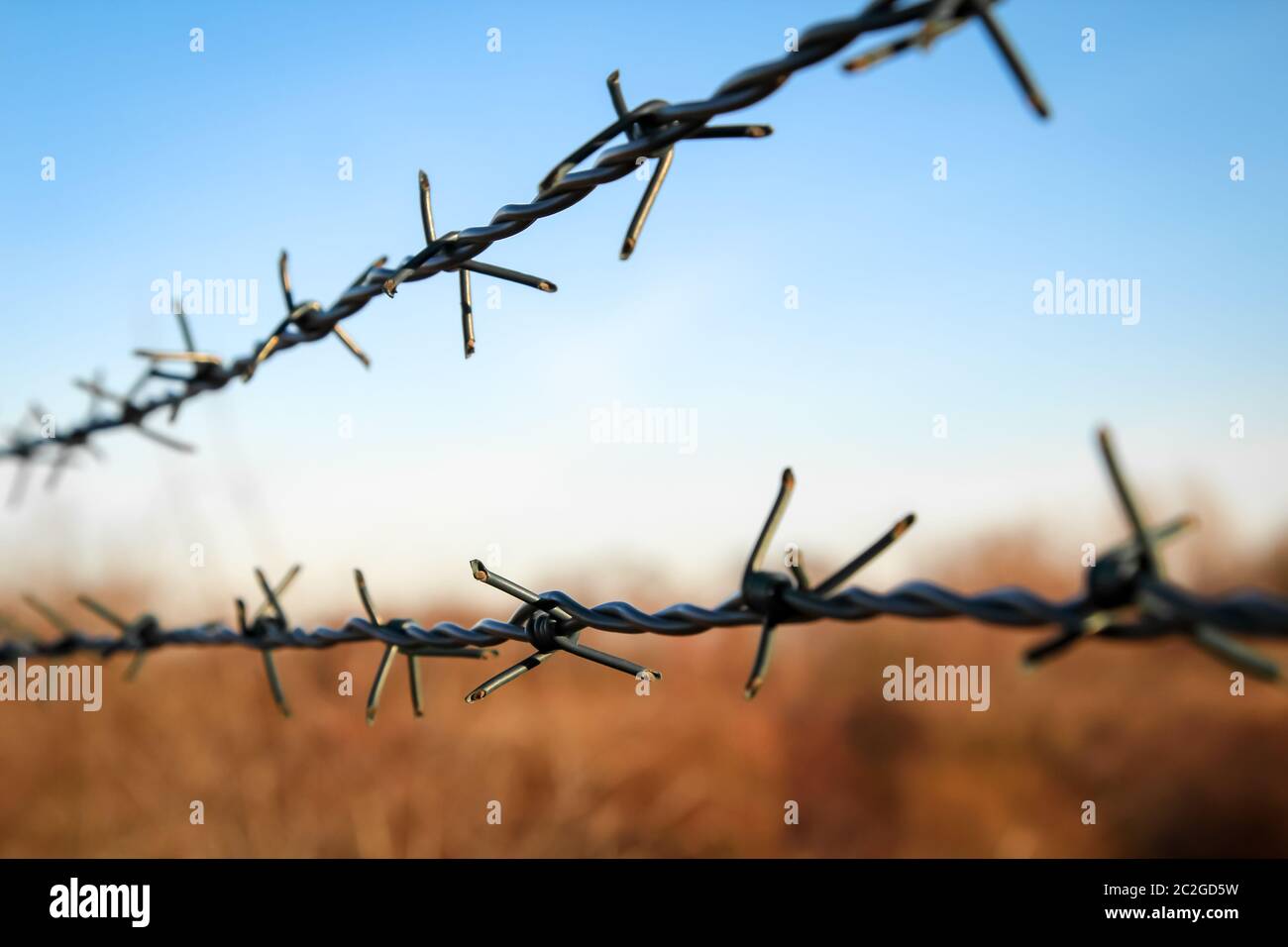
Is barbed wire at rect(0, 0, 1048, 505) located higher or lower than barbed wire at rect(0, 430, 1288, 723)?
higher

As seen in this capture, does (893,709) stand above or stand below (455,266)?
below

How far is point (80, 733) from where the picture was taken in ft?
24.3

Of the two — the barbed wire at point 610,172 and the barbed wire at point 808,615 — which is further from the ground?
the barbed wire at point 610,172

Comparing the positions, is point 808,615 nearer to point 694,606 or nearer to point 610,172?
point 694,606

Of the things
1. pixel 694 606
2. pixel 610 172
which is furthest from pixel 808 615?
pixel 610 172

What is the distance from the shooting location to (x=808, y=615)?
92cm

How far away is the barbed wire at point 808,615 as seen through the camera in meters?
0.63

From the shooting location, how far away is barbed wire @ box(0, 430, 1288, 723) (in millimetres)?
627

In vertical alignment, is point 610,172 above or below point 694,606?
→ above

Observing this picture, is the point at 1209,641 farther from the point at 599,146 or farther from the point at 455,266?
the point at 455,266
